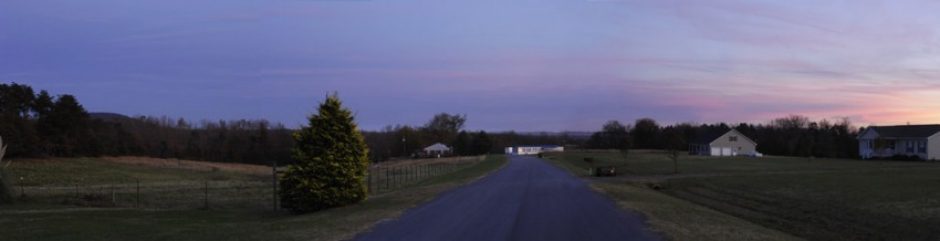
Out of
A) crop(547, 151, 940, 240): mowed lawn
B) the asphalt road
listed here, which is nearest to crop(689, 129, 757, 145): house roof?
crop(547, 151, 940, 240): mowed lawn

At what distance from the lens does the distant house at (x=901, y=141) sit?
80.3 meters

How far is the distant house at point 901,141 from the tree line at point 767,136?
9.61 meters

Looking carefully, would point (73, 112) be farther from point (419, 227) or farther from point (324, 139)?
point (419, 227)

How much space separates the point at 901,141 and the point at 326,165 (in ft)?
280

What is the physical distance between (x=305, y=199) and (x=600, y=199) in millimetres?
9399

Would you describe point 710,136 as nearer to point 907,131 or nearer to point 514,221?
point 907,131

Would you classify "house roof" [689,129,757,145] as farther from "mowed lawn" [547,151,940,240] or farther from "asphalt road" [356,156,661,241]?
"asphalt road" [356,156,661,241]

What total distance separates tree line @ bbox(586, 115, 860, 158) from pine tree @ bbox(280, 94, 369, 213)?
274ft

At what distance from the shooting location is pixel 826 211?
78.3 feet

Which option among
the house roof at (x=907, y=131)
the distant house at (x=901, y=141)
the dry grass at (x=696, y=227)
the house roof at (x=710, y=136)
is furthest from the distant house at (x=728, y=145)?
the dry grass at (x=696, y=227)

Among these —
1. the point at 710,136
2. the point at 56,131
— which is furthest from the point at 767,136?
the point at 56,131

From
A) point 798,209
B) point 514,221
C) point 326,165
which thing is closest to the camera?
point 514,221

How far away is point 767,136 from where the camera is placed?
140 meters

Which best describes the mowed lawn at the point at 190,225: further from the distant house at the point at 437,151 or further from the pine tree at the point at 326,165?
the distant house at the point at 437,151
